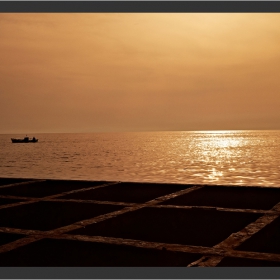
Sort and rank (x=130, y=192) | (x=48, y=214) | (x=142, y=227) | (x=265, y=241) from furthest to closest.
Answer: (x=130, y=192)
(x=48, y=214)
(x=142, y=227)
(x=265, y=241)

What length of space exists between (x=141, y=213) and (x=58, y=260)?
321 cm

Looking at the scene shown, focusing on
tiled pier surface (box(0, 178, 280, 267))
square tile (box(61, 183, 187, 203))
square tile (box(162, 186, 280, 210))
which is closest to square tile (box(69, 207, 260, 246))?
tiled pier surface (box(0, 178, 280, 267))

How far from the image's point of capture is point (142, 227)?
7906 mm

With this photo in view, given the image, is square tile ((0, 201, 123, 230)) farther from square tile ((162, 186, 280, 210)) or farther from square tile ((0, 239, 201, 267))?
square tile ((162, 186, 280, 210))

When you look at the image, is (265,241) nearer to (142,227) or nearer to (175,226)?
(175,226)

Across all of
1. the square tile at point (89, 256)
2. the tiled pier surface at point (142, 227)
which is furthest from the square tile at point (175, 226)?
the square tile at point (89, 256)

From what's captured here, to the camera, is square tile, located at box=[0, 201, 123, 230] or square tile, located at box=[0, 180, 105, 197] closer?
square tile, located at box=[0, 201, 123, 230]

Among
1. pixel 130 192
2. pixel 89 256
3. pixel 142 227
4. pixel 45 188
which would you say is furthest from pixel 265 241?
pixel 45 188

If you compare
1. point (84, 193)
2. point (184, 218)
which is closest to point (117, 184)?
point (84, 193)

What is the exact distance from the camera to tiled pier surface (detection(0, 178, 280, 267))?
622 cm

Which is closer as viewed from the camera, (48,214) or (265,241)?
(265,241)

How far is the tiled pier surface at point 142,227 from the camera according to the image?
6.22 m

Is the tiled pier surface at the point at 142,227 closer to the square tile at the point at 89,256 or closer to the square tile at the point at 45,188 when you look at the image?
the square tile at the point at 89,256

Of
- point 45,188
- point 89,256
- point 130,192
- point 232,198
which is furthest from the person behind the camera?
point 45,188
